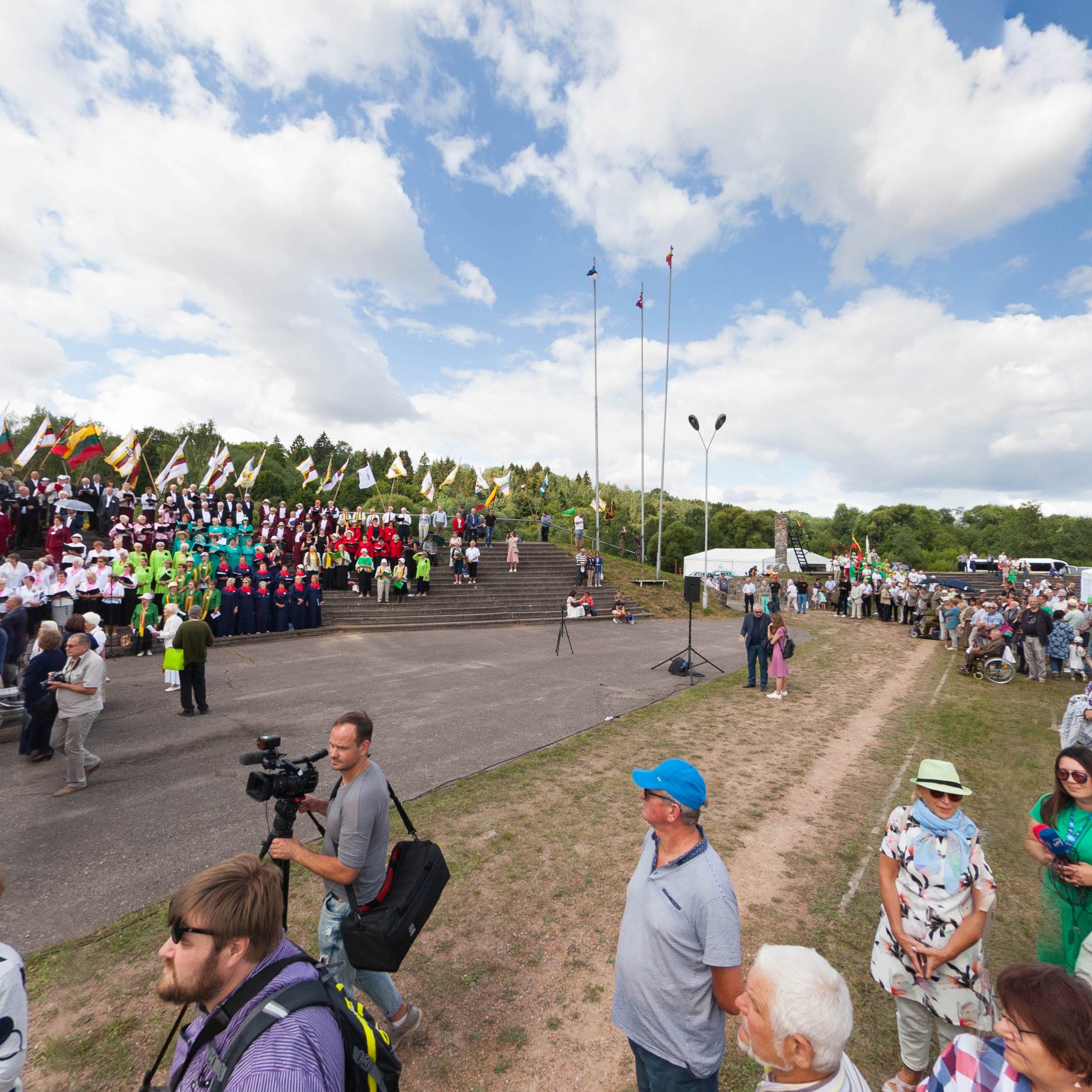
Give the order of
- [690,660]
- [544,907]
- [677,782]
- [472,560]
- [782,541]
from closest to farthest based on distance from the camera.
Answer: [677,782] → [544,907] → [690,660] → [472,560] → [782,541]

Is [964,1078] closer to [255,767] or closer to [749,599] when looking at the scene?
[255,767]

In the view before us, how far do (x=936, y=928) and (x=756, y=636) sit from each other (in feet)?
30.1

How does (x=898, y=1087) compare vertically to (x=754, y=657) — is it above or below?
below

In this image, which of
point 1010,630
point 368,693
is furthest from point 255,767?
point 1010,630

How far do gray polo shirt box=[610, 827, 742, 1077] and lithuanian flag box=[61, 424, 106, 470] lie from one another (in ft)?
65.5

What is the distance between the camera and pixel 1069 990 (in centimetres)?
168

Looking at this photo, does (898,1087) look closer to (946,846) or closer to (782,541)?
(946,846)

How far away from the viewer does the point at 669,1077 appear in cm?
220

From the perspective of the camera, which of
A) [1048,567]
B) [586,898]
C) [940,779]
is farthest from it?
[1048,567]

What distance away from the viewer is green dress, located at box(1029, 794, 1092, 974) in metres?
2.84

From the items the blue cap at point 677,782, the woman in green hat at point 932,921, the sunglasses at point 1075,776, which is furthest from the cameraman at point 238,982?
the sunglasses at point 1075,776

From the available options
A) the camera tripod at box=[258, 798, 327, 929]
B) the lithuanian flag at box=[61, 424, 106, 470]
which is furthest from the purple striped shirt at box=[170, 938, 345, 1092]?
the lithuanian flag at box=[61, 424, 106, 470]

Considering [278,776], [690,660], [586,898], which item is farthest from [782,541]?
[278,776]

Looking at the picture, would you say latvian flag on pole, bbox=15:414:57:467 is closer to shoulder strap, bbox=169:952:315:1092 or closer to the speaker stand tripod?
the speaker stand tripod
